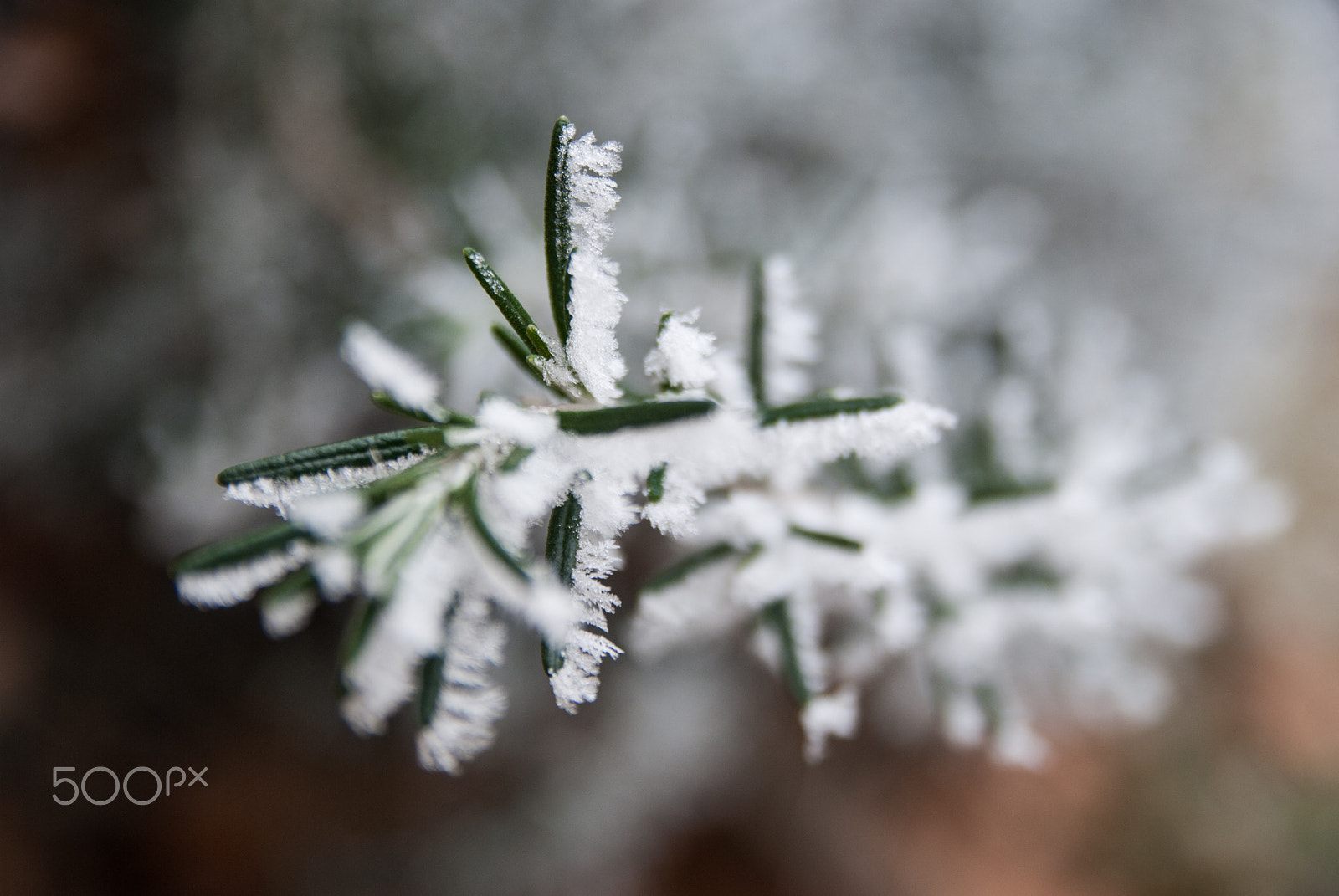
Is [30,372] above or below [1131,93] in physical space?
below

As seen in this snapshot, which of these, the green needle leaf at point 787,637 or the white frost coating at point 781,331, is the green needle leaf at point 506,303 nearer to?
the white frost coating at point 781,331

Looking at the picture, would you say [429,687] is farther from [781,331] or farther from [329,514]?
[781,331]

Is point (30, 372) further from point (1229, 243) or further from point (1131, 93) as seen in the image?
point (1229, 243)

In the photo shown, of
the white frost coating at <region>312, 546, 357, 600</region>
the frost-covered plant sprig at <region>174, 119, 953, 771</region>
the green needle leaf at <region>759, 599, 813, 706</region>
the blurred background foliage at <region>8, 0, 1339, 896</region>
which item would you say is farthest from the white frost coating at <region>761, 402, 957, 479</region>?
the blurred background foliage at <region>8, 0, 1339, 896</region>

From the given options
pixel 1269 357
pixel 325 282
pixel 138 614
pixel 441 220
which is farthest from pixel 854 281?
pixel 138 614

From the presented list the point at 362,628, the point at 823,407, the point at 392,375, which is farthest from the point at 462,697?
the point at 823,407

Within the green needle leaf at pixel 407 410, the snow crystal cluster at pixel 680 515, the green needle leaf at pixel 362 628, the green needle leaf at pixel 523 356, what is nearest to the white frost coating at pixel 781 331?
the snow crystal cluster at pixel 680 515
